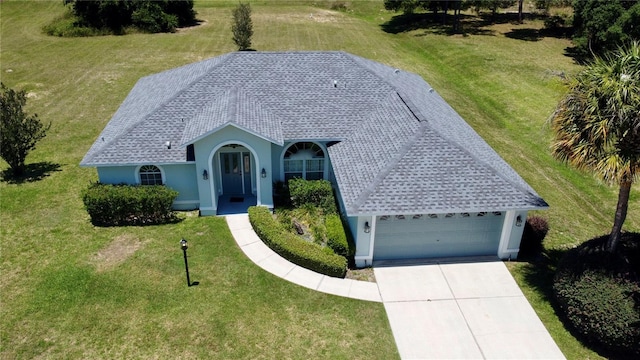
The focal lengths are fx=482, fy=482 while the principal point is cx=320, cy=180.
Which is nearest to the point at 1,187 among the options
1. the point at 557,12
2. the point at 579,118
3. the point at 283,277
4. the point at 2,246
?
the point at 2,246

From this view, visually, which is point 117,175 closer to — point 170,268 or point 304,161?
point 170,268

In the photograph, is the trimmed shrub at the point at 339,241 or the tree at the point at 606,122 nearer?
the tree at the point at 606,122

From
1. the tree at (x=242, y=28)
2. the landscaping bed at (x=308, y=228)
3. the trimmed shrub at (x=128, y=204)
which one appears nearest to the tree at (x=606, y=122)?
the landscaping bed at (x=308, y=228)

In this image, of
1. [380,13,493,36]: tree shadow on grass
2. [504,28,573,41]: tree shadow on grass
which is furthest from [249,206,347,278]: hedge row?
[504,28,573,41]: tree shadow on grass

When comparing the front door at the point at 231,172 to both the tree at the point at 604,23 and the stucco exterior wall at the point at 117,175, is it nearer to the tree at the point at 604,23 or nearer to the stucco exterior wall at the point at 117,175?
the stucco exterior wall at the point at 117,175

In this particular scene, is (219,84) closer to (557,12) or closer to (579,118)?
(579,118)
